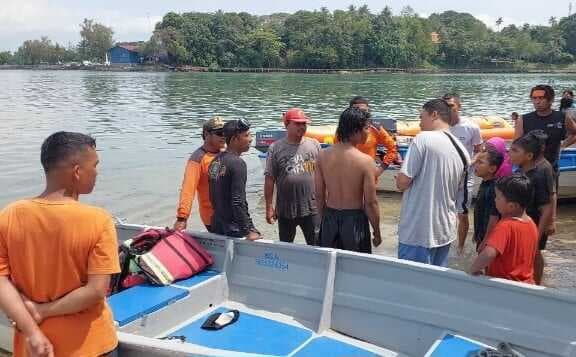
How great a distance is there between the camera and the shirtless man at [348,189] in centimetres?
412

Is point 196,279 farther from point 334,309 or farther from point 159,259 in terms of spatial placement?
point 334,309

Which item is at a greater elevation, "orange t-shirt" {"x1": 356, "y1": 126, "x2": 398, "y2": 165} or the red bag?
"orange t-shirt" {"x1": 356, "y1": 126, "x2": 398, "y2": 165}

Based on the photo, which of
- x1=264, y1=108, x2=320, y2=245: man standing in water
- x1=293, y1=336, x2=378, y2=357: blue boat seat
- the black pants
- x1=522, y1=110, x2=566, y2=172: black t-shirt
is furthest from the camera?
x1=522, y1=110, x2=566, y2=172: black t-shirt

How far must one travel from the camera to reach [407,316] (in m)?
3.96

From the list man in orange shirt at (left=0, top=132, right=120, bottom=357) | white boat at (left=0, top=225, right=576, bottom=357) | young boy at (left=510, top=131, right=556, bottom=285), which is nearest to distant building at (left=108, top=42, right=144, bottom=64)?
white boat at (left=0, top=225, right=576, bottom=357)

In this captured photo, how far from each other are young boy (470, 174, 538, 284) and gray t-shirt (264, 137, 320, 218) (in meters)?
1.74

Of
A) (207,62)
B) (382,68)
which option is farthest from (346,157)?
(207,62)

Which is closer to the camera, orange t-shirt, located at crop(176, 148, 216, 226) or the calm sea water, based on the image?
orange t-shirt, located at crop(176, 148, 216, 226)

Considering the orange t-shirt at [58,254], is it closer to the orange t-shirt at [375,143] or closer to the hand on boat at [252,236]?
the hand on boat at [252,236]

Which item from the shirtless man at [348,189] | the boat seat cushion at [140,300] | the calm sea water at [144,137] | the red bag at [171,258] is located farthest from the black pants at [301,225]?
the calm sea water at [144,137]

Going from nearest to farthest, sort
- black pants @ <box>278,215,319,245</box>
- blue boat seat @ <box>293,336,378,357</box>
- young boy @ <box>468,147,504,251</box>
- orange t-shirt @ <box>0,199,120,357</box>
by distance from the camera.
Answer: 1. orange t-shirt @ <box>0,199,120,357</box>
2. blue boat seat @ <box>293,336,378,357</box>
3. young boy @ <box>468,147,504,251</box>
4. black pants @ <box>278,215,319,245</box>

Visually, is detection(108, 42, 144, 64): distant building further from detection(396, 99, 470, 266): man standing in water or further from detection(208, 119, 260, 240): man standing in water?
detection(396, 99, 470, 266): man standing in water

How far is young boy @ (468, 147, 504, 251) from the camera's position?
4.61 metres

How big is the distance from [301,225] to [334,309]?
986 millimetres
